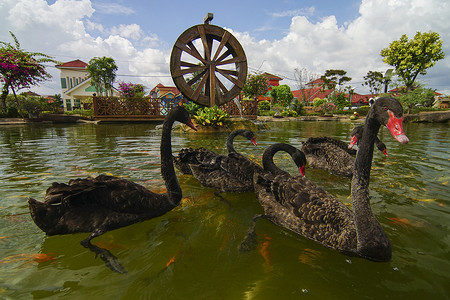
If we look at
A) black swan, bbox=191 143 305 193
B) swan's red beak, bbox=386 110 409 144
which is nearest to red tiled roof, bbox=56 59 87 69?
black swan, bbox=191 143 305 193

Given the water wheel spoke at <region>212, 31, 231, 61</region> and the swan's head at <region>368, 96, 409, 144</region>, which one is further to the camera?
the water wheel spoke at <region>212, 31, 231, 61</region>

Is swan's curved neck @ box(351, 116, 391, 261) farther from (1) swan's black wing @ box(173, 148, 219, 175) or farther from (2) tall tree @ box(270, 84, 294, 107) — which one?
(2) tall tree @ box(270, 84, 294, 107)

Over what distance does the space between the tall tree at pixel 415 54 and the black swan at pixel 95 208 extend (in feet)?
104

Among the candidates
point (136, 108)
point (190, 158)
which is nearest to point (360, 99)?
point (136, 108)

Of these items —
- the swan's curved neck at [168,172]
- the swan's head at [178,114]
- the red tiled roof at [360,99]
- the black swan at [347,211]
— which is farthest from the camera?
the red tiled roof at [360,99]

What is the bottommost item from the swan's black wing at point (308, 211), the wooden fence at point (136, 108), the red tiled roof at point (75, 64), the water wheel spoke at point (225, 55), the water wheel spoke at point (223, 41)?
the swan's black wing at point (308, 211)

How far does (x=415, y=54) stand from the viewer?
25641 mm

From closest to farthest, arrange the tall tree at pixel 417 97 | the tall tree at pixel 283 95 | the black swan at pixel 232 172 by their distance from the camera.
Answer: the black swan at pixel 232 172, the tall tree at pixel 417 97, the tall tree at pixel 283 95

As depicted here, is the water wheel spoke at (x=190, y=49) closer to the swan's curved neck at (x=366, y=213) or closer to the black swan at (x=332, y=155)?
the black swan at (x=332, y=155)

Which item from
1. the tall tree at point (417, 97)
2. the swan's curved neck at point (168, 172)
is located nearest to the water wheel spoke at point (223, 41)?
the swan's curved neck at point (168, 172)

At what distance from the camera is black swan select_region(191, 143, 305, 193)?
10.9 feet

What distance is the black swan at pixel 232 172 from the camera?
3316 mm

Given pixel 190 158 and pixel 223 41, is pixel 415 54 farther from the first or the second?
pixel 190 158

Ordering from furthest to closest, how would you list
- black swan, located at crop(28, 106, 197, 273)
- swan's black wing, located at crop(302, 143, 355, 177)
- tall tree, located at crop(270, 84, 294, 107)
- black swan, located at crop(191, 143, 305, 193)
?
1. tall tree, located at crop(270, 84, 294, 107)
2. swan's black wing, located at crop(302, 143, 355, 177)
3. black swan, located at crop(191, 143, 305, 193)
4. black swan, located at crop(28, 106, 197, 273)
